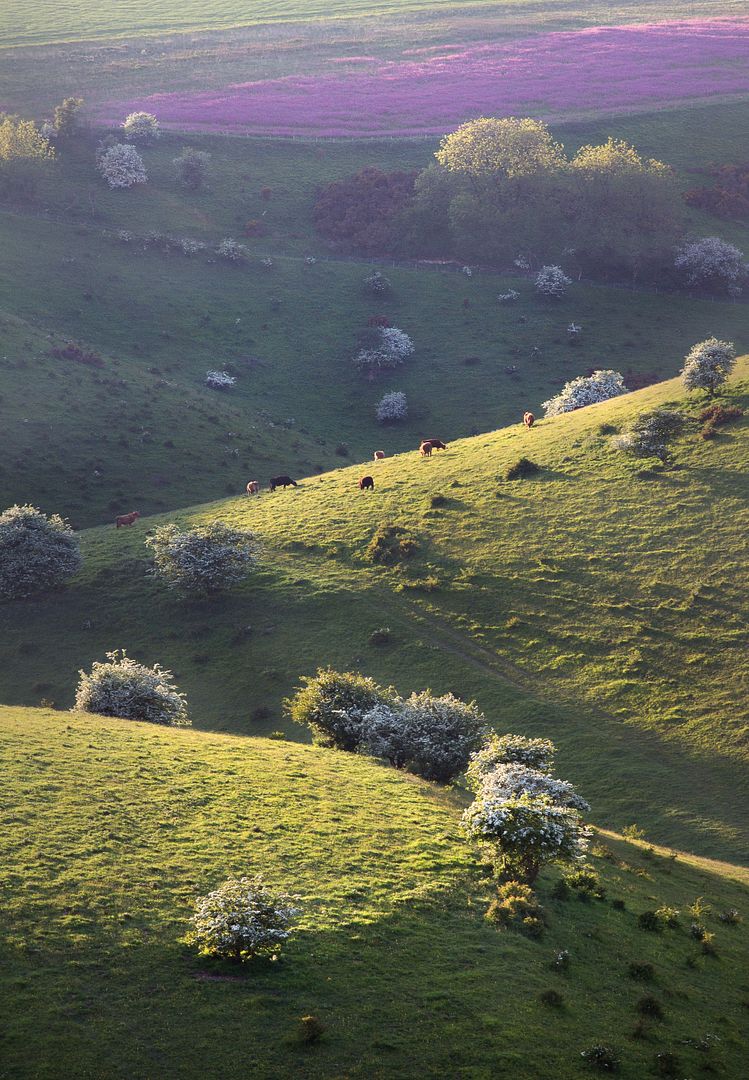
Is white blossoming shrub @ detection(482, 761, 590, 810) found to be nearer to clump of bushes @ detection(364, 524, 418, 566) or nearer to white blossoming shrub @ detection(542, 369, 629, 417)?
clump of bushes @ detection(364, 524, 418, 566)

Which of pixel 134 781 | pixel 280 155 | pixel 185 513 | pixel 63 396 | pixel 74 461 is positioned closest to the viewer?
pixel 134 781

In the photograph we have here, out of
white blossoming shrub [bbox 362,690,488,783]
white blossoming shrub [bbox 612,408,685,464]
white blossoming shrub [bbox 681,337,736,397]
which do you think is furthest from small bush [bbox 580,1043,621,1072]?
white blossoming shrub [bbox 681,337,736,397]

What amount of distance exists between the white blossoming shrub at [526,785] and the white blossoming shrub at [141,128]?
13947cm

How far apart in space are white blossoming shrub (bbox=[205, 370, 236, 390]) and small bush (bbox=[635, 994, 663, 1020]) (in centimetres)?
8862

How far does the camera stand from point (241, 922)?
2398 cm

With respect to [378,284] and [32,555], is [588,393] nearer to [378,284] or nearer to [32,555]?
[378,284]

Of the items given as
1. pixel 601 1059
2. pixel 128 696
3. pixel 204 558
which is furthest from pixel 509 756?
pixel 204 558

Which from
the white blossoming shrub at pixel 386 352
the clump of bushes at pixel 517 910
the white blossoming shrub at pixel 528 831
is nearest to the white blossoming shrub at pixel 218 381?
the white blossoming shrub at pixel 386 352

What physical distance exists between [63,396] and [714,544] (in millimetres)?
62588

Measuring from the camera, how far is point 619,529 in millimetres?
57719

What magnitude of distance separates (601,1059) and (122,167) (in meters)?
136

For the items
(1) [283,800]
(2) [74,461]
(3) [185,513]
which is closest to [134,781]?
(1) [283,800]

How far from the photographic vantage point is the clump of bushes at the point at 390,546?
6012 cm

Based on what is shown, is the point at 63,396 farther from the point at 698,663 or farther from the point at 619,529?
the point at 698,663
